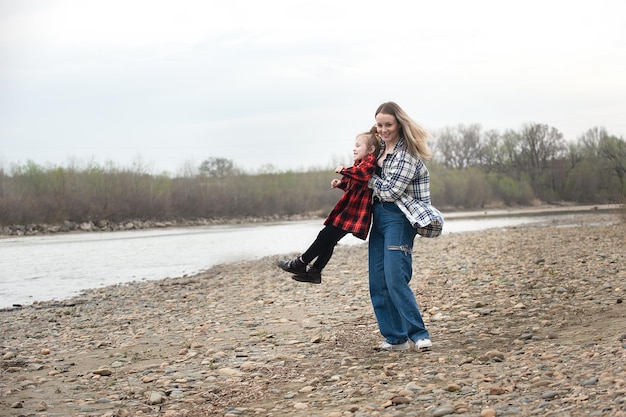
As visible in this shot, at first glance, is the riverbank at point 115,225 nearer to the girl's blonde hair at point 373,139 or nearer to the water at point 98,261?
the water at point 98,261

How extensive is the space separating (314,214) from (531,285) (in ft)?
205

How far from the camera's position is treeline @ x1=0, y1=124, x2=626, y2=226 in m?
53.3

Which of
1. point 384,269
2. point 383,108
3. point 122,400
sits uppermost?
point 383,108

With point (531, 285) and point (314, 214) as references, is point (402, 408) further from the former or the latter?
point (314, 214)

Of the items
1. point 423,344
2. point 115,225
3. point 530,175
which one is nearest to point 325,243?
point 423,344

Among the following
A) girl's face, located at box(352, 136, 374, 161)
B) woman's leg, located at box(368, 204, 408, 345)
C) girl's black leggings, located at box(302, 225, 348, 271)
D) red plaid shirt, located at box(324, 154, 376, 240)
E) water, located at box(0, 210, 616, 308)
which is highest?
girl's face, located at box(352, 136, 374, 161)

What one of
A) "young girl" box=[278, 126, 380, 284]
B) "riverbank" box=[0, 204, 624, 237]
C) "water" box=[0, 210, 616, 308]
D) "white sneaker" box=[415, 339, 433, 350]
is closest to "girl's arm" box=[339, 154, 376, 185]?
"young girl" box=[278, 126, 380, 284]

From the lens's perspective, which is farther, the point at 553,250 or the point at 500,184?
the point at 500,184

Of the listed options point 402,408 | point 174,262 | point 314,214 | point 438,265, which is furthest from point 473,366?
point 314,214

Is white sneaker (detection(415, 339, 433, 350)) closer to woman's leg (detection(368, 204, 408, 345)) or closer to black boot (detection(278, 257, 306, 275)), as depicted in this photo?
woman's leg (detection(368, 204, 408, 345))

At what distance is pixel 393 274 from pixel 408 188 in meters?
0.73

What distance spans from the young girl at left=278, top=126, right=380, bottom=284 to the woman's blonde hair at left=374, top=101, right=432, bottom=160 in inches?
9.9

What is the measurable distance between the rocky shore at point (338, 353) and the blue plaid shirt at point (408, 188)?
1117 mm

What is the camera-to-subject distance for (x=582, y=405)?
430 centimetres
